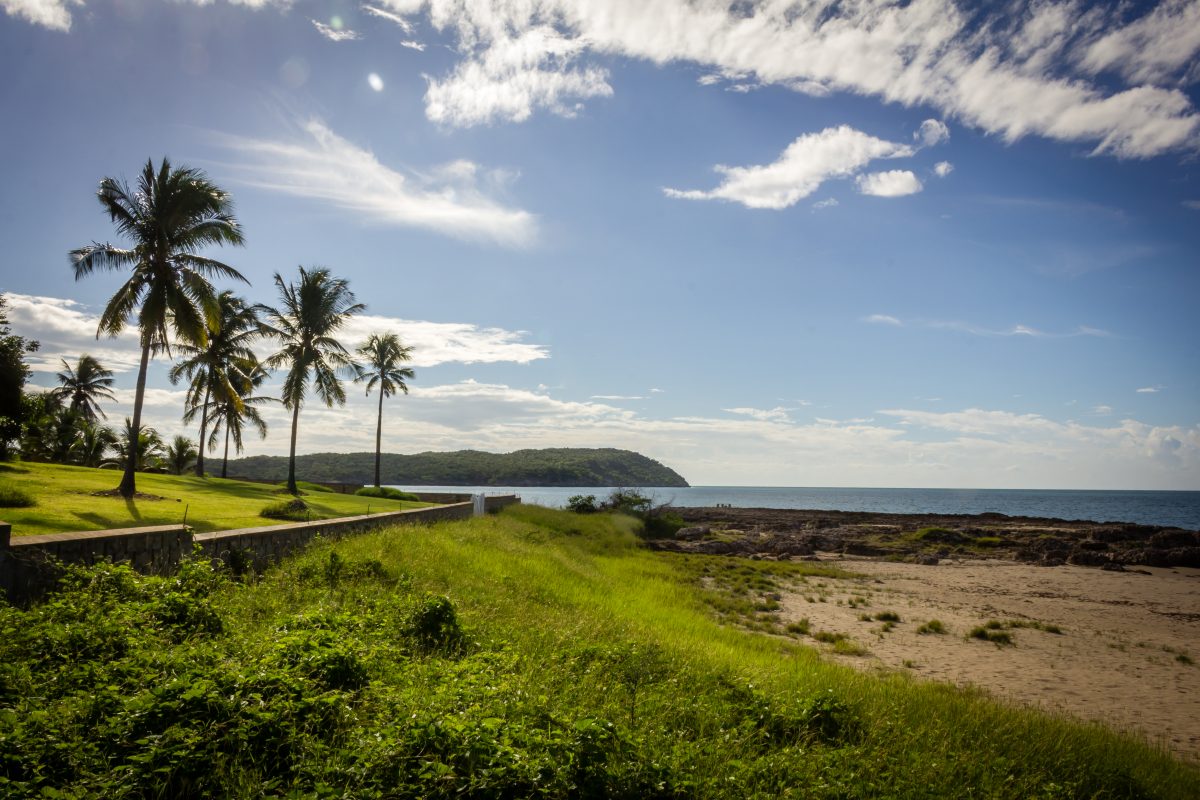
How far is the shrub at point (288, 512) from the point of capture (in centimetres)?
1750

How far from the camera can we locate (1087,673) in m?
14.0

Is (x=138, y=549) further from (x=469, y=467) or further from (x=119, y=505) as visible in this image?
(x=469, y=467)

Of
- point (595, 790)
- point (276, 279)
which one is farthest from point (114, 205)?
point (595, 790)

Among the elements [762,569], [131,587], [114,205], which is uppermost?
[114,205]

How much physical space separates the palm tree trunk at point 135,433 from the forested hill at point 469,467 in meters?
102

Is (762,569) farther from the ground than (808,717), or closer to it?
closer to it

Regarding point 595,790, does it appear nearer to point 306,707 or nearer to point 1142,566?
point 306,707

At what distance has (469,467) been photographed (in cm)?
14775

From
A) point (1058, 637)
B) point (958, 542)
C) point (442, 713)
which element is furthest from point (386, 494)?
point (958, 542)

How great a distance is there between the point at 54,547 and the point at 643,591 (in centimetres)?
1368

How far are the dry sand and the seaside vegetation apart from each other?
2.95 meters

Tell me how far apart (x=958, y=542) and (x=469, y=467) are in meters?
117

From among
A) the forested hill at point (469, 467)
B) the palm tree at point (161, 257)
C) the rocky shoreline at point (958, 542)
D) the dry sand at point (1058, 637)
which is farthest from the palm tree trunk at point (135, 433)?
the forested hill at point (469, 467)

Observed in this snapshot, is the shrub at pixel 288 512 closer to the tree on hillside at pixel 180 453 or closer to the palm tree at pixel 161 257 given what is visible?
the palm tree at pixel 161 257
